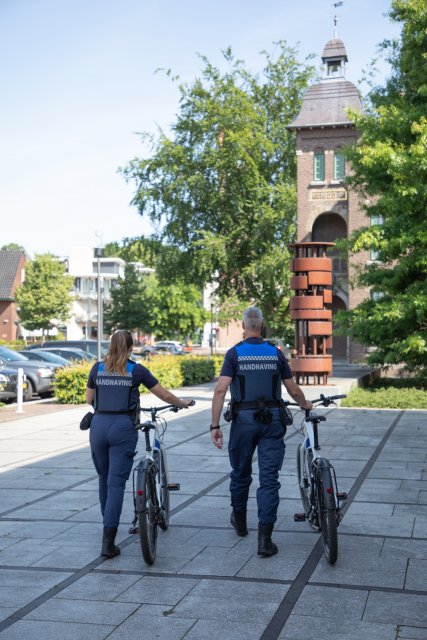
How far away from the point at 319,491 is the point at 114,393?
166cm

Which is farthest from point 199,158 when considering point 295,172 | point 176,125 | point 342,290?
point 342,290

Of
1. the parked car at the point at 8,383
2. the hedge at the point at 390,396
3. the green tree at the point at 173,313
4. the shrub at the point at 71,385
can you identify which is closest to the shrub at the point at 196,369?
→ the hedge at the point at 390,396

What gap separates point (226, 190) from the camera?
141ft

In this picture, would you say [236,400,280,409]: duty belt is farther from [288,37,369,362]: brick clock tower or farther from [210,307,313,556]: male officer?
[288,37,369,362]: brick clock tower

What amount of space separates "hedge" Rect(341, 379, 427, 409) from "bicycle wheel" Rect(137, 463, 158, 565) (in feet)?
43.1

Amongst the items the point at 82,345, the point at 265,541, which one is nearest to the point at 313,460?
the point at 265,541

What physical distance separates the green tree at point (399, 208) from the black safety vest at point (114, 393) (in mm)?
15477

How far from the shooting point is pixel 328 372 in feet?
73.7

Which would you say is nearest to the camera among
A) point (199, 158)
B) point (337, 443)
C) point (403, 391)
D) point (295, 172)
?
point (337, 443)

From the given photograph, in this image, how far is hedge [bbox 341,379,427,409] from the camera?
1873cm

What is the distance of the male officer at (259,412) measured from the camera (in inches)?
245

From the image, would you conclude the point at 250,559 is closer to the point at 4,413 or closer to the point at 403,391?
the point at 4,413

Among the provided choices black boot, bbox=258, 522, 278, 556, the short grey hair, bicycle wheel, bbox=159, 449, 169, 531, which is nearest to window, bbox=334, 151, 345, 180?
the short grey hair

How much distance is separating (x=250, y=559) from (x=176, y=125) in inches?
1548
